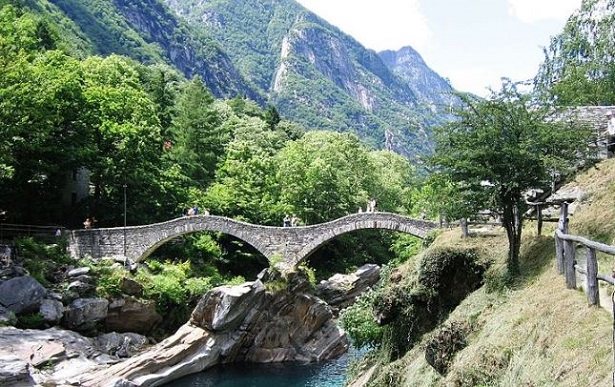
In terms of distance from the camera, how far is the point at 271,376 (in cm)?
2670

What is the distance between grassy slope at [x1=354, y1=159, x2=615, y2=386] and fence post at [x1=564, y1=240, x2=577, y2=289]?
186 mm

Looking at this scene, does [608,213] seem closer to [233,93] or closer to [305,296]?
[305,296]

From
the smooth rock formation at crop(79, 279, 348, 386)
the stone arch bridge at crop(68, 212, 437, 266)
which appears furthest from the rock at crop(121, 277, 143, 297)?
the stone arch bridge at crop(68, 212, 437, 266)

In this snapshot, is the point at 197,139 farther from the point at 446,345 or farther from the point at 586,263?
the point at 586,263

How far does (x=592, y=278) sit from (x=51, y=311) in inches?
940

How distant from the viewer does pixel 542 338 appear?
8195 mm

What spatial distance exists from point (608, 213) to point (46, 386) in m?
18.2

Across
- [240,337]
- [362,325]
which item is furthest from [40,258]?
[362,325]

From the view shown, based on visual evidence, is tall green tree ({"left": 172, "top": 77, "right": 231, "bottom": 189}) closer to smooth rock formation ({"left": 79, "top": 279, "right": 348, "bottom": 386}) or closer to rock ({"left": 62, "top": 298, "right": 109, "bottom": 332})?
rock ({"left": 62, "top": 298, "right": 109, "bottom": 332})

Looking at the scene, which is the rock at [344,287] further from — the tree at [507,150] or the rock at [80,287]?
the tree at [507,150]

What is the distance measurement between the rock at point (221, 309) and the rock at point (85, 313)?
4519mm

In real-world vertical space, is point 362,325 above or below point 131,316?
above

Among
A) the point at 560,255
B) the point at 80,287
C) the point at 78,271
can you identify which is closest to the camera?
the point at 560,255

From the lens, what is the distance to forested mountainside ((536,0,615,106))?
27047mm
